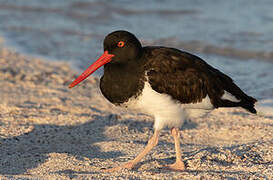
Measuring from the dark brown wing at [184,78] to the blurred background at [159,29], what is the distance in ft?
10.8

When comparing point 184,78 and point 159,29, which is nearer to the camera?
point 184,78

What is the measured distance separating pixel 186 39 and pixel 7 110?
6.96m

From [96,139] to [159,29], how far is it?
8497 mm

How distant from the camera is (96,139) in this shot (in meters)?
6.80

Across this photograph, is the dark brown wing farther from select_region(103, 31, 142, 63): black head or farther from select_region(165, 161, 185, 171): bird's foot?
select_region(165, 161, 185, 171): bird's foot

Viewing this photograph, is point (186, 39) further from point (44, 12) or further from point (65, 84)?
point (44, 12)

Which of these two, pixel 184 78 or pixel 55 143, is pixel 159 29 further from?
pixel 184 78

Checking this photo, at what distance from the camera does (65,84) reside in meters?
9.53

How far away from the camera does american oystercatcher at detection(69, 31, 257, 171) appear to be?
5.12m

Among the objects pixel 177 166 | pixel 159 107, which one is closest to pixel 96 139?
pixel 177 166

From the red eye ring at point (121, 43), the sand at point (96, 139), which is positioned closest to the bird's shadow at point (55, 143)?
the sand at point (96, 139)

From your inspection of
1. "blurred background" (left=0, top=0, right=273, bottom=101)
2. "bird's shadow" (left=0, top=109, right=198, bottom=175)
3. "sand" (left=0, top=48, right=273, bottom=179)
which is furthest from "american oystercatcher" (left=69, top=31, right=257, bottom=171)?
"blurred background" (left=0, top=0, right=273, bottom=101)

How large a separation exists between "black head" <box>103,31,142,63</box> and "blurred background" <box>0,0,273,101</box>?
420 cm

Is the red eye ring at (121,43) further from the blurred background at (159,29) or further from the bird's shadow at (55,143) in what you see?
the blurred background at (159,29)
